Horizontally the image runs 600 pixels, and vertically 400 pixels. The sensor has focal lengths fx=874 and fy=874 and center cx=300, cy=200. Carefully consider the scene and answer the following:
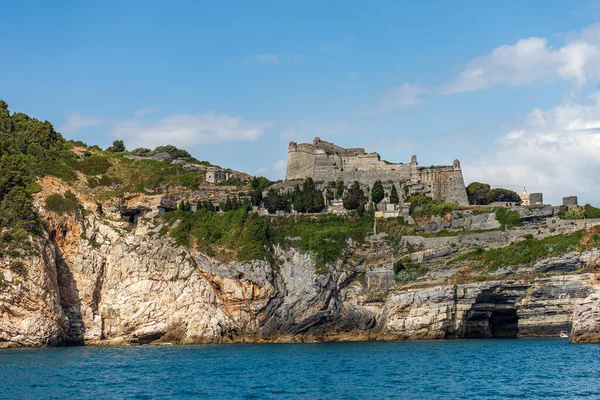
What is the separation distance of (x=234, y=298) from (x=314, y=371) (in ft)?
71.8

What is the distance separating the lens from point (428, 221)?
77.4 metres

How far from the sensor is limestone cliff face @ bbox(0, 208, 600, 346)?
63.0 metres

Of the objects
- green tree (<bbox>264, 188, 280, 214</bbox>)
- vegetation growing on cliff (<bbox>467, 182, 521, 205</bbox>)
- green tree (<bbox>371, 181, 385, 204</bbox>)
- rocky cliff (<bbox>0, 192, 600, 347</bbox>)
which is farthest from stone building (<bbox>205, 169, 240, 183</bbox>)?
vegetation growing on cliff (<bbox>467, 182, 521, 205</bbox>)

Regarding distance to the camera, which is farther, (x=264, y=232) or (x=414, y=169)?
(x=414, y=169)

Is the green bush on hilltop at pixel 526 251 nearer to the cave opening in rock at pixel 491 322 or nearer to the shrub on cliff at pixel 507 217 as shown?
the cave opening in rock at pixel 491 322

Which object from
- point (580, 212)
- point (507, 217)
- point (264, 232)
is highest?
point (580, 212)

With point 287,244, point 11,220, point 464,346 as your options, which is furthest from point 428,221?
point 11,220

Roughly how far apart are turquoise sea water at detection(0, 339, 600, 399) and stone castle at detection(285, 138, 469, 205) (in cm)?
2480

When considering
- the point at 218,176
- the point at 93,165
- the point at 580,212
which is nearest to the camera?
the point at 580,212

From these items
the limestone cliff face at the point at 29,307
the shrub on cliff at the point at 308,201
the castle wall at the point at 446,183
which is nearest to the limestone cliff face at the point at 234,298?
the limestone cliff face at the point at 29,307

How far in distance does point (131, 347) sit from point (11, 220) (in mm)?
13462

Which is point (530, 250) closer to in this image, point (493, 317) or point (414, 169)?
point (493, 317)

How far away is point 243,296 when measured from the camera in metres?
67.9

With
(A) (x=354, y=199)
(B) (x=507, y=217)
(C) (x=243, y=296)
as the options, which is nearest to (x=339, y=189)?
(A) (x=354, y=199)
